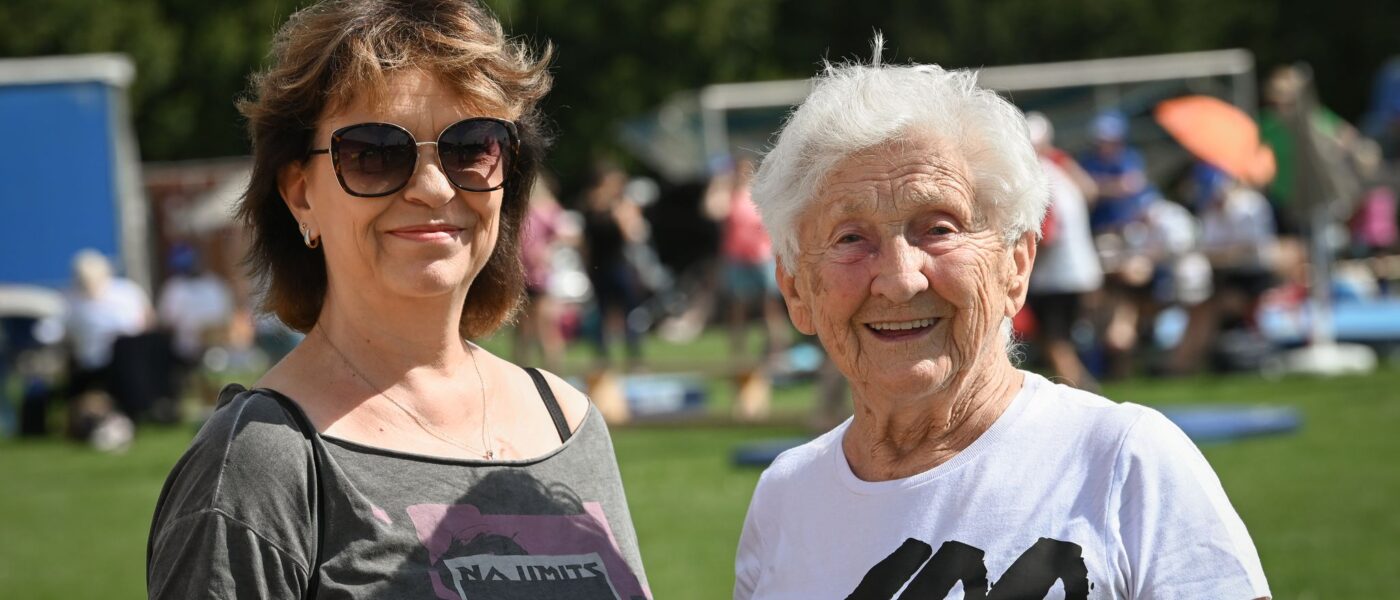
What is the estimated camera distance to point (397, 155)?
9.39 ft

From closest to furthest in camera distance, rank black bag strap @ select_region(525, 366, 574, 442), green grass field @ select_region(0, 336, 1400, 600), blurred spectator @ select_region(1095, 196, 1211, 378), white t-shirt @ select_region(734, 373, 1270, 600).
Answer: white t-shirt @ select_region(734, 373, 1270, 600) < black bag strap @ select_region(525, 366, 574, 442) < green grass field @ select_region(0, 336, 1400, 600) < blurred spectator @ select_region(1095, 196, 1211, 378)

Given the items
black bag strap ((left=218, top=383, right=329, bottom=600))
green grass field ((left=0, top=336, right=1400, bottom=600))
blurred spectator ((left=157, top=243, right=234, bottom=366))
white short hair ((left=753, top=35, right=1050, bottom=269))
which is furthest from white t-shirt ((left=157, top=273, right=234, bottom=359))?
white short hair ((left=753, top=35, right=1050, bottom=269))

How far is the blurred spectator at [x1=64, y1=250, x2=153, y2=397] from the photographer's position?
15453 mm

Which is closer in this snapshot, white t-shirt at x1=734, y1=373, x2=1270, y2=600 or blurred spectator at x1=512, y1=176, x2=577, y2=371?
white t-shirt at x1=734, y1=373, x2=1270, y2=600

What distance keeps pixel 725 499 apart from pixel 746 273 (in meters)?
6.67

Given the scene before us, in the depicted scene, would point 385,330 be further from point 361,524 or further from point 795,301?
point 795,301

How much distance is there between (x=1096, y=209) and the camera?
15391mm

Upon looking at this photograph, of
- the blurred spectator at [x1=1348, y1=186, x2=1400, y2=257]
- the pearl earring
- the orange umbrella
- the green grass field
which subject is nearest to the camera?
the pearl earring

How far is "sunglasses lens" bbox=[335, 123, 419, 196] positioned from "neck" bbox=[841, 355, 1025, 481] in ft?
3.17

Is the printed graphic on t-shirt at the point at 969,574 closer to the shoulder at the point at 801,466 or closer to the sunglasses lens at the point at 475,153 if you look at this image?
the shoulder at the point at 801,466

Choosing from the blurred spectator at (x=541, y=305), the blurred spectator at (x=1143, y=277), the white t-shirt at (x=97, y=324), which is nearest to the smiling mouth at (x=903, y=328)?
the blurred spectator at (x=541, y=305)

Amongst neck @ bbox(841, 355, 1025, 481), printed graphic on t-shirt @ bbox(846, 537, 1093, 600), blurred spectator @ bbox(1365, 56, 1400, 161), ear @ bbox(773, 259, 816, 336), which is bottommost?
printed graphic on t-shirt @ bbox(846, 537, 1093, 600)

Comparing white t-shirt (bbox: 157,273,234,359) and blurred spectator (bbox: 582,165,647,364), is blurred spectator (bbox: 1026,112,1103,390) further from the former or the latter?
white t-shirt (bbox: 157,273,234,359)

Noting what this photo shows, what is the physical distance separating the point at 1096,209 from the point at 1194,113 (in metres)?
1.64
